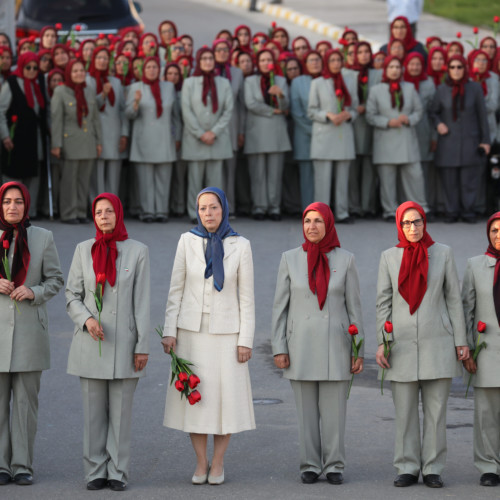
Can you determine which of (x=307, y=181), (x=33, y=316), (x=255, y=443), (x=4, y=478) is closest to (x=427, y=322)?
(x=255, y=443)

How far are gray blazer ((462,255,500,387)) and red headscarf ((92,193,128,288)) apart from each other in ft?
7.38

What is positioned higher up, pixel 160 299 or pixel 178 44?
pixel 178 44

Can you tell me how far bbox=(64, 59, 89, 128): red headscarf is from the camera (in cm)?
1438

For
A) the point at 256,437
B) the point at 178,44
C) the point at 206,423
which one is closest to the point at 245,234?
the point at 178,44

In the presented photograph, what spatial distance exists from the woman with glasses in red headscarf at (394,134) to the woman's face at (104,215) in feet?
24.8

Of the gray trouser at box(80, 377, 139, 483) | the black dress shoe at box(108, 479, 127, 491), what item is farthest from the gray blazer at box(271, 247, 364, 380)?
the black dress shoe at box(108, 479, 127, 491)

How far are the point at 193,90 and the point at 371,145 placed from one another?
2388 millimetres

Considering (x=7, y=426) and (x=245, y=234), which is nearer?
(x=7, y=426)

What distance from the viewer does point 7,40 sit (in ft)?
50.0

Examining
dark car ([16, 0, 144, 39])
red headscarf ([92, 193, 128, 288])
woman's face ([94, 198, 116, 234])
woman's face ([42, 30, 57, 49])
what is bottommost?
red headscarf ([92, 193, 128, 288])

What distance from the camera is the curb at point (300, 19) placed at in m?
28.2

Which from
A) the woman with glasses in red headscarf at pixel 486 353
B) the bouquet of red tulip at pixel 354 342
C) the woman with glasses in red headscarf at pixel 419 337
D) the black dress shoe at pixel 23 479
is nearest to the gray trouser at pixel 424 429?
the woman with glasses in red headscarf at pixel 419 337

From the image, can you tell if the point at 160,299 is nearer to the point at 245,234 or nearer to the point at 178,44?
the point at 245,234

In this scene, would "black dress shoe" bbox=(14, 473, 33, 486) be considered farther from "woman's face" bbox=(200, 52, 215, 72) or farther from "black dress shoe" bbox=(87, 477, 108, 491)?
"woman's face" bbox=(200, 52, 215, 72)
